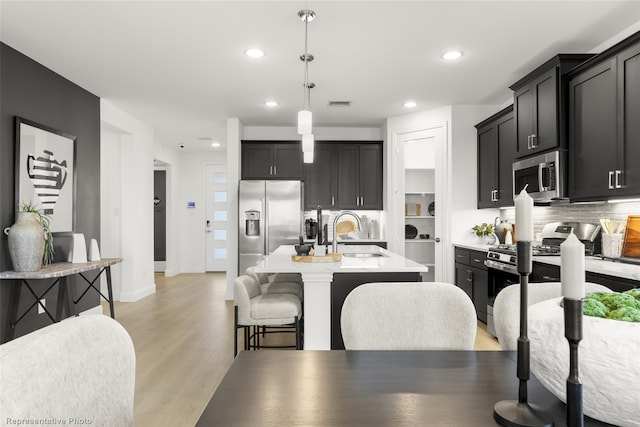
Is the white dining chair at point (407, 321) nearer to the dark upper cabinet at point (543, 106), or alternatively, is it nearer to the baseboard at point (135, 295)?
the dark upper cabinet at point (543, 106)

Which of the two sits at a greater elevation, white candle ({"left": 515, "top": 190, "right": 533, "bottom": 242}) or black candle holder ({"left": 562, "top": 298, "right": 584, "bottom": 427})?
white candle ({"left": 515, "top": 190, "right": 533, "bottom": 242})

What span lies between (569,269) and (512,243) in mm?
4300

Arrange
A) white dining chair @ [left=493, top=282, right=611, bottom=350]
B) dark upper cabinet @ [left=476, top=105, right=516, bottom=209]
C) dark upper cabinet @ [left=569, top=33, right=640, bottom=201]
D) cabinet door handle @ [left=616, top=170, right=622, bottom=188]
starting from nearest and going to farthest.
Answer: white dining chair @ [left=493, top=282, right=611, bottom=350] → dark upper cabinet @ [left=569, top=33, right=640, bottom=201] → cabinet door handle @ [left=616, top=170, right=622, bottom=188] → dark upper cabinet @ [left=476, top=105, right=516, bottom=209]

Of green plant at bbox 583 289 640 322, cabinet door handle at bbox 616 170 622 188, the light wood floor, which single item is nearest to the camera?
green plant at bbox 583 289 640 322

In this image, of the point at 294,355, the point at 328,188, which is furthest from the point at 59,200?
the point at 294,355

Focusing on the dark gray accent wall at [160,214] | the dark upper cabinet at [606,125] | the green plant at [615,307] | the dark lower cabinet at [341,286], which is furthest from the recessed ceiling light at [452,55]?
the dark gray accent wall at [160,214]

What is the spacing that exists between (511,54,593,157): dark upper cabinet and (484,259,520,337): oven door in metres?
Answer: 1.06

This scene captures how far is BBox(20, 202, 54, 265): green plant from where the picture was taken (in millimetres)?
3556

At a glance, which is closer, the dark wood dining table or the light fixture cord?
the dark wood dining table

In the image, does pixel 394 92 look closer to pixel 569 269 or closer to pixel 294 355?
pixel 294 355

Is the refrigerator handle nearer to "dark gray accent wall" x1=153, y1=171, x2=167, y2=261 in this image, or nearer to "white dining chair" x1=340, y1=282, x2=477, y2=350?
"dark gray accent wall" x1=153, y1=171, x2=167, y2=261

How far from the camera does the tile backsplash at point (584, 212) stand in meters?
3.21

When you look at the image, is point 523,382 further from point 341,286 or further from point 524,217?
point 341,286

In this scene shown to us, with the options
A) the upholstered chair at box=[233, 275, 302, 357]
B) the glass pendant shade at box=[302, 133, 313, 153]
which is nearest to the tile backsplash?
the upholstered chair at box=[233, 275, 302, 357]
